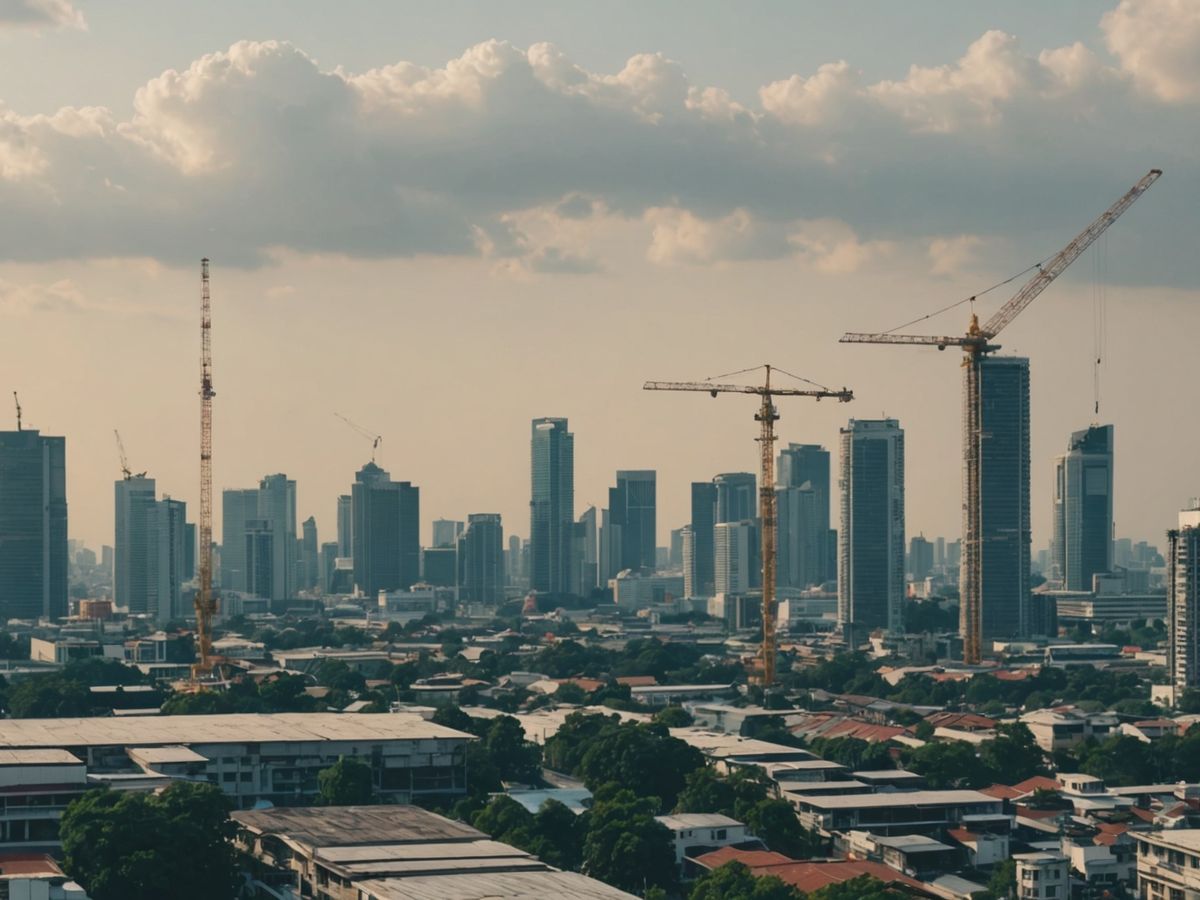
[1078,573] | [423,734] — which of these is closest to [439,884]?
[423,734]

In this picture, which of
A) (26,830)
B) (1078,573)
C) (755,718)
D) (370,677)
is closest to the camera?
(26,830)

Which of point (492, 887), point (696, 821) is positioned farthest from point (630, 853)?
point (492, 887)

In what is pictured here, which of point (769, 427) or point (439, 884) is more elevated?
point (769, 427)

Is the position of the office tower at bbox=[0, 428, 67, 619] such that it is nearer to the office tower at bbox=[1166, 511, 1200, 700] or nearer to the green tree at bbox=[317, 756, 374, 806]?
the office tower at bbox=[1166, 511, 1200, 700]

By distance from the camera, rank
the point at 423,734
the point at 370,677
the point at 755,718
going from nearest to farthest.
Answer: the point at 423,734 < the point at 755,718 < the point at 370,677

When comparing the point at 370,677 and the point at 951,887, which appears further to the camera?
the point at 370,677

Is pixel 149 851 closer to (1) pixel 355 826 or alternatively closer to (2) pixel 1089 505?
(1) pixel 355 826

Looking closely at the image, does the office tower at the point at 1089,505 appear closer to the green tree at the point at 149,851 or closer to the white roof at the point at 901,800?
the white roof at the point at 901,800

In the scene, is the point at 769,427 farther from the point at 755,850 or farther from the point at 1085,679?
the point at 755,850

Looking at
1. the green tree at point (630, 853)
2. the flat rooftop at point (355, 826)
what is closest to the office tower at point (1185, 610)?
the green tree at point (630, 853)
